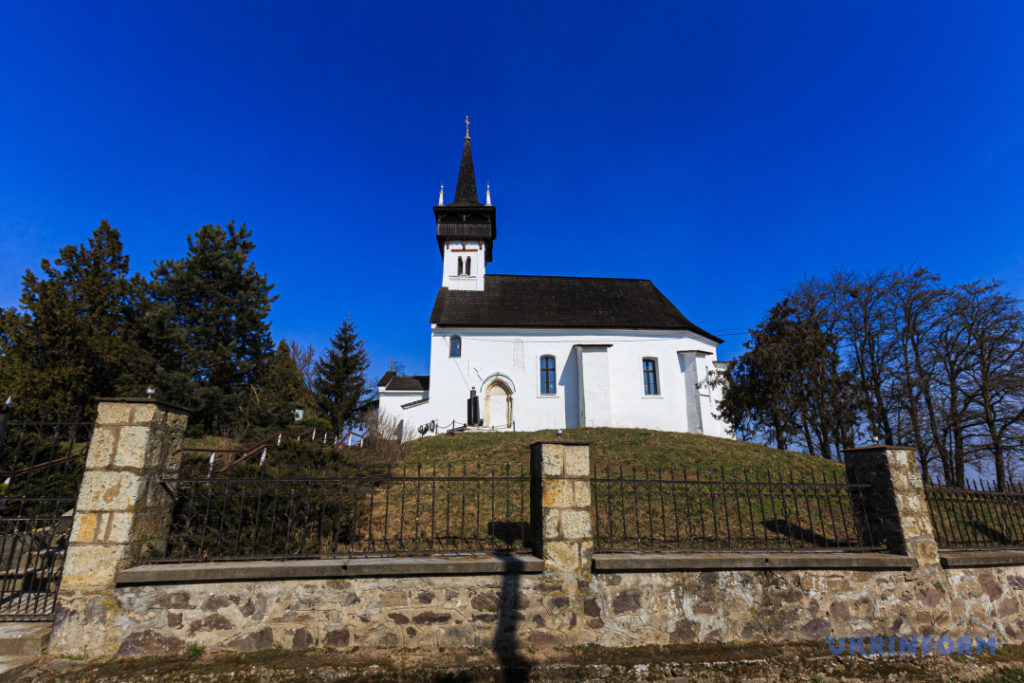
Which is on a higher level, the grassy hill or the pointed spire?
the pointed spire

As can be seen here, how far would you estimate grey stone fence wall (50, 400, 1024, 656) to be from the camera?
14.9ft

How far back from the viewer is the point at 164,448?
16.9 feet

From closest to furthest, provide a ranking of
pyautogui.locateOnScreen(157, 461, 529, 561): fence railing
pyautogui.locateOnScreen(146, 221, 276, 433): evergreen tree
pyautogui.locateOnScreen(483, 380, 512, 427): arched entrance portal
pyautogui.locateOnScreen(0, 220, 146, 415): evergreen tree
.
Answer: pyautogui.locateOnScreen(157, 461, 529, 561): fence railing < pyautogui.locateOnScreen(0, 220, 146, 415): evergreen tree < pyautogui.locateOnScreen(146, 221, 276, 433): evergreen tree < pyautogui.locateOnScreen(483, 380, 512, 427): arched entrance portal

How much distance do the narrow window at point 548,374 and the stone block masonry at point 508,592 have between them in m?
18.7

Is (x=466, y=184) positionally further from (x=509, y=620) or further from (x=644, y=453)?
(x=509, y=620)

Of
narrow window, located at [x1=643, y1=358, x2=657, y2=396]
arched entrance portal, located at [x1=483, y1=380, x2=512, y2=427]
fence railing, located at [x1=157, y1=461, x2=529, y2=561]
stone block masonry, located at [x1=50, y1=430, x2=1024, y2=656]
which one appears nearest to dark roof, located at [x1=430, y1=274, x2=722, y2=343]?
narrow window, located at [x1=643, y1=358, x2=657, y2=396]

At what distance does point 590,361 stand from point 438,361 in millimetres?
7547

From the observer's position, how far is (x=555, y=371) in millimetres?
24328

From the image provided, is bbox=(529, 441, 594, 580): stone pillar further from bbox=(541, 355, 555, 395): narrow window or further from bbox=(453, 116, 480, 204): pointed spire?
bbox=(453, 116, 480, 204): pointed spire

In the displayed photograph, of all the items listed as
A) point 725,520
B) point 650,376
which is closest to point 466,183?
point 650,376

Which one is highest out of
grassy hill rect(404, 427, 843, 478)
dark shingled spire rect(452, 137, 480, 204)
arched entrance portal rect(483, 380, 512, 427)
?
dark shingled spire rect(452, 137, 480, 204)

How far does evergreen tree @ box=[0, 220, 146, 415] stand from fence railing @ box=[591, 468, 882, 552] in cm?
1797

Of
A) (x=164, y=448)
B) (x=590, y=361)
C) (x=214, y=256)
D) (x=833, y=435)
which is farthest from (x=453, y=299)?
(x=164, y=448)

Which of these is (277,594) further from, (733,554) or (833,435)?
(833,435)
